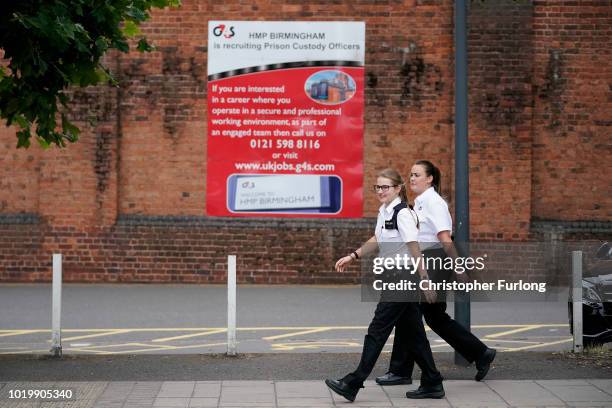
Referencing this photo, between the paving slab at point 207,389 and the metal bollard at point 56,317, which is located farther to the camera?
the metal bollard at point 56,317

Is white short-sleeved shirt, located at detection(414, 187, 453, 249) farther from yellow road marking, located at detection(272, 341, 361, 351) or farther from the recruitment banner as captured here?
the recruitment banner

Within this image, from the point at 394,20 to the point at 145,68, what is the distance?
4339 millimetres

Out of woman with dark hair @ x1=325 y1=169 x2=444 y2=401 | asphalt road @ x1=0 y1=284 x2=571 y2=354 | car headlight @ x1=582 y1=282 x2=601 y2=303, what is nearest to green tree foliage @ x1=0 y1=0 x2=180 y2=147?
woman with dark hair @ x1=325 y1=169 x2=444 y2=401

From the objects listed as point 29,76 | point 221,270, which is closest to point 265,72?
point 221,270

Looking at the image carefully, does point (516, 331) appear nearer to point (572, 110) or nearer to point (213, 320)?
point (213, 320)

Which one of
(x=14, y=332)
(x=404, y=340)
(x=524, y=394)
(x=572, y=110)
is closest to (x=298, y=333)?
(x=14, y=332)

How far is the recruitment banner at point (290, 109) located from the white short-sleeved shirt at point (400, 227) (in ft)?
28.0

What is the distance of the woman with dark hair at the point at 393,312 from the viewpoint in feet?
24.0

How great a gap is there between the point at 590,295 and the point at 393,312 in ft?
10.4

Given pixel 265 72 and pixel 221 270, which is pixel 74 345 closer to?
pixel 221 270

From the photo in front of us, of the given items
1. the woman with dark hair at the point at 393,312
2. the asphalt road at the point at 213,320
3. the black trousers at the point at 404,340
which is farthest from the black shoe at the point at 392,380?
the asphalt road at the point at 213,320

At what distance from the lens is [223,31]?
52.3ft

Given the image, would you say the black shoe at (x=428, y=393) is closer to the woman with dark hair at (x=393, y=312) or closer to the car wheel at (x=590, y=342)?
the woman with dark hair at (x=393, y=312)

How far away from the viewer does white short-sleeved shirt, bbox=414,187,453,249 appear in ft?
25.5
